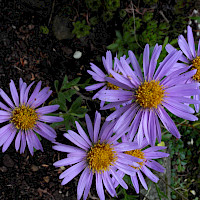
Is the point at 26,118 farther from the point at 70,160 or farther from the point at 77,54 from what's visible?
the point at 77,54

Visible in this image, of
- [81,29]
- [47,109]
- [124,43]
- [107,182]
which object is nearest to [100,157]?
[107,182]

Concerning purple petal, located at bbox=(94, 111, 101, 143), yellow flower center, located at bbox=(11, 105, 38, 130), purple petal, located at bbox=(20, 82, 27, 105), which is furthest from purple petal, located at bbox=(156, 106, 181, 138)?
purple petal, located at bbox=(20, 82, 27, 105)

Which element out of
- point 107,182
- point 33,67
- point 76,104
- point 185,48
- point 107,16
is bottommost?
point 107,182

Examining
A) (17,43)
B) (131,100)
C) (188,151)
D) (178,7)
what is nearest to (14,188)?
(17,43)

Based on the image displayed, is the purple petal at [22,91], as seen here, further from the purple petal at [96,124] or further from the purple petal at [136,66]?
the purple petal at [136,66]

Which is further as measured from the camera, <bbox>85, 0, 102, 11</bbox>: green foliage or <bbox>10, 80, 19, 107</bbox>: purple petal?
<bbox>85, 0, 102, 11</bbox>: green foliage

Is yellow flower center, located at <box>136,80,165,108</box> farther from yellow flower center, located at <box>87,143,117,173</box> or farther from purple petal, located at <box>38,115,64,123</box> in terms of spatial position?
purple petal, located at <box>38,115,64,123</box>
